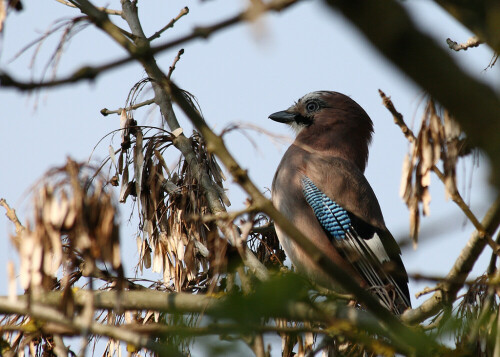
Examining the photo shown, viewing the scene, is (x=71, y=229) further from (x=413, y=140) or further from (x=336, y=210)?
(x=336, y=210)

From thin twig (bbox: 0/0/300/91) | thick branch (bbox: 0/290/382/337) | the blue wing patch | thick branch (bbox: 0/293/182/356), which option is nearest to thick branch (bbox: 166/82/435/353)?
thick branch (bbox: 0/290/382/337)

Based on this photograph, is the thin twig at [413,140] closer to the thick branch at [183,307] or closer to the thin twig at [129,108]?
the thick branch at [183,307]

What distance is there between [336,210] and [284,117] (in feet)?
4.59

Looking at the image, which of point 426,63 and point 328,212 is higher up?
point 328,212

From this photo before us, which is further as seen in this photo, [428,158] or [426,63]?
[428,158]

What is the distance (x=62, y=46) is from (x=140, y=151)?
1539 millimetres

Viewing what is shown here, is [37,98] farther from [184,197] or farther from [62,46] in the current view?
[184,197]

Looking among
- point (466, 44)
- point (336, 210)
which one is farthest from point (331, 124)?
point (466, 44)

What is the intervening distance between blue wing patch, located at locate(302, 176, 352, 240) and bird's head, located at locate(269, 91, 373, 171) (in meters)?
0.70

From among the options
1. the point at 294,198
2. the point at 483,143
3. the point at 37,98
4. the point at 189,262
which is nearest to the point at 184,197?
the point at 189,262

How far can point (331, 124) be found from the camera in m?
5.75

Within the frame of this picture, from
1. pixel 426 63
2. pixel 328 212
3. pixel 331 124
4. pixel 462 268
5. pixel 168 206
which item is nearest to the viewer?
pixel 426 63

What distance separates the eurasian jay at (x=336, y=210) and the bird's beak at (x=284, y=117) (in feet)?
1.25

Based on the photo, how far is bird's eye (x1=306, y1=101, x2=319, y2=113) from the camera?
5949 millimetres
